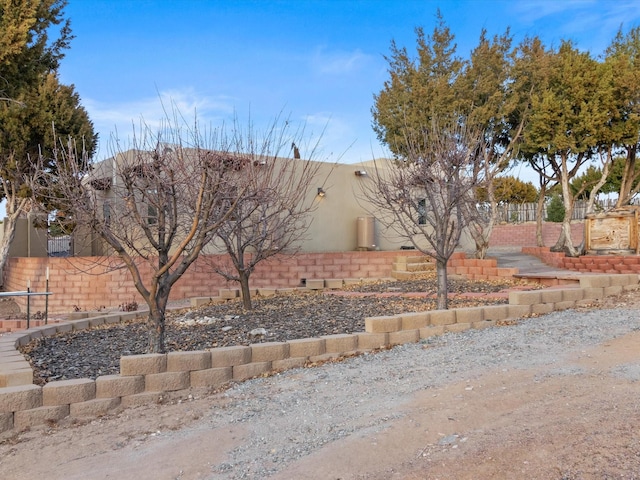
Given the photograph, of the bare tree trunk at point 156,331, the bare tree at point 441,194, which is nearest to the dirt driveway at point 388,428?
the bare tree trunk at point 156,331

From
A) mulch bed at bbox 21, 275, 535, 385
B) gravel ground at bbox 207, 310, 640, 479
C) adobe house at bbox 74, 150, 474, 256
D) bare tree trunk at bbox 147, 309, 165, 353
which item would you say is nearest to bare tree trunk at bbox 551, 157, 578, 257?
adobe house at bbox 74, 150, 474, 256

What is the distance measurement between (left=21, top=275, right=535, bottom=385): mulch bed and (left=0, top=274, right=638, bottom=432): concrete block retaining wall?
43 cm

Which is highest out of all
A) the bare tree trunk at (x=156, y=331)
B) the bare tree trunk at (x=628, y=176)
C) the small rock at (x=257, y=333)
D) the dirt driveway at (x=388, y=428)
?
the bare tree trunk at (x=628, y=176)

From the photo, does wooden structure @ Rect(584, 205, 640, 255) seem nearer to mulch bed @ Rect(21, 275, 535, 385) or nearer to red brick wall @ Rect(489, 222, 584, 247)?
mulch bed @ Rect(21, 275, 535, 385)

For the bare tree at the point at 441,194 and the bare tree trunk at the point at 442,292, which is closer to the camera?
the bare tree trunk at the point at 442,292

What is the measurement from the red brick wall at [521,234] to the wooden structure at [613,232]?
402 inches

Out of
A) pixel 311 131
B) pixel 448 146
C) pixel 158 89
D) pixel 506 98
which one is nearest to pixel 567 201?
pixel 506 98

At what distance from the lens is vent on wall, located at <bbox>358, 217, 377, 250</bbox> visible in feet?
53.5

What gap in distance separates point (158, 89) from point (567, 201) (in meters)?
12.3

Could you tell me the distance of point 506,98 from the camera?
573 inches

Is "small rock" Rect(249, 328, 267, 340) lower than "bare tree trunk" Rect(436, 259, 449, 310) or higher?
lower

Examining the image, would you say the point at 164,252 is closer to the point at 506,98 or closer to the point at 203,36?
the point at 203,36

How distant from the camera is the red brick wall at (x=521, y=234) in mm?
23625

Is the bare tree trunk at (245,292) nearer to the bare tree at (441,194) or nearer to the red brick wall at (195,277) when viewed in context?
the bare tree at (441,194)
